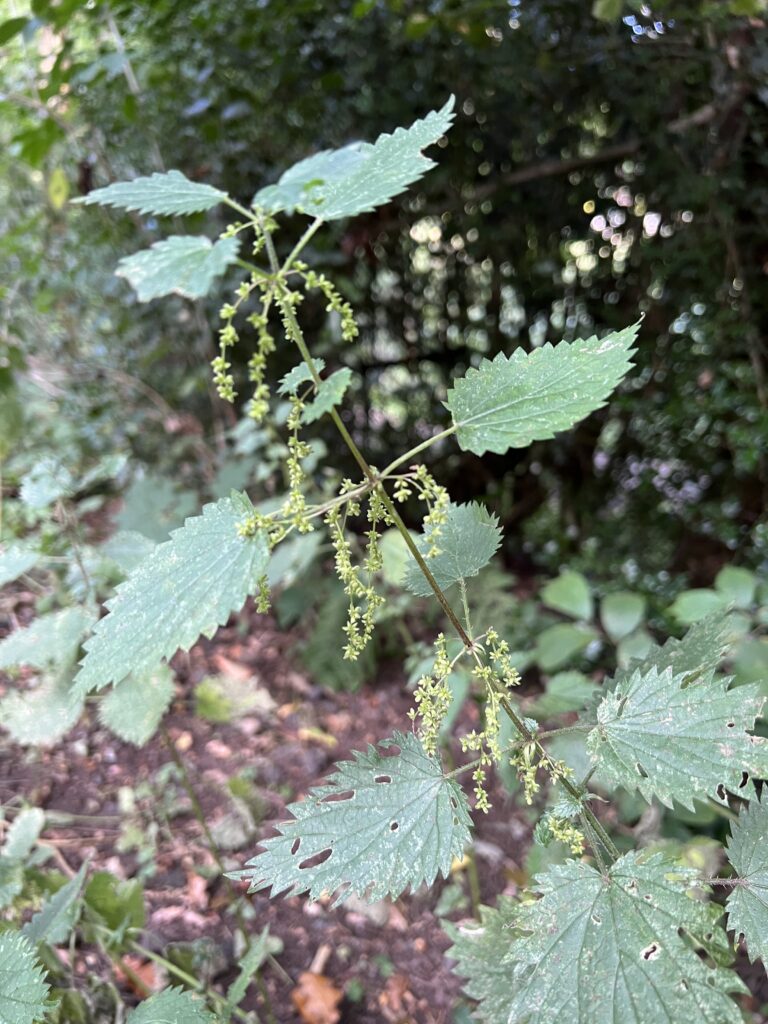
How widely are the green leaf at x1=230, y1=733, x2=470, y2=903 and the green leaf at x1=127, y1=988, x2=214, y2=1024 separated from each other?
0.23 metres

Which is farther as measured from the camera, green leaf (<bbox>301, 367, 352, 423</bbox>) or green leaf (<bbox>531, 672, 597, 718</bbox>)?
green leaf (<bbox>531, 672, 597, 718</bbox>)

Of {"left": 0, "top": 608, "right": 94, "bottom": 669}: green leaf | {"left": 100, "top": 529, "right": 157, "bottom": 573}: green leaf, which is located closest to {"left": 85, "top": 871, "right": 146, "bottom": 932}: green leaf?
{"left": 0, "top": 608, "right": 94, "bottom": 669}: green leaf

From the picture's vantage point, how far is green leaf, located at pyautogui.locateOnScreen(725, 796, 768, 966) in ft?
1.69

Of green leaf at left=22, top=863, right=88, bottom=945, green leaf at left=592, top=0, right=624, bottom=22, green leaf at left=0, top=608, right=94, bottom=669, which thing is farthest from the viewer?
green leaf at left=592, top=0, right=624, bottom=22

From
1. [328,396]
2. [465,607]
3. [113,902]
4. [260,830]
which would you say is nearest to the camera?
[328,396]

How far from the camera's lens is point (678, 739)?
52cm

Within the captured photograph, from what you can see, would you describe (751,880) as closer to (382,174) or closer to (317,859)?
(317,859)

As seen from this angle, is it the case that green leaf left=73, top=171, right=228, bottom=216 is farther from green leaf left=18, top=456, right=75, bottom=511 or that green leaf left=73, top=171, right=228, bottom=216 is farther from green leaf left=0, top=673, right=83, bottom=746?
green leaf left=0, top=673, right=83, bottom=746

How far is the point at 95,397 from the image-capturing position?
2240 mm

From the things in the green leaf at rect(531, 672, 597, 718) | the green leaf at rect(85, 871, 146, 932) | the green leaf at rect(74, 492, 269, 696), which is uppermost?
the green leaf at rect(74, 492, 269, 696)

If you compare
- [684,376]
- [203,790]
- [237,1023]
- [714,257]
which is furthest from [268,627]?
[714,257]

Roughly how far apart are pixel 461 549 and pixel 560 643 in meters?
0.90

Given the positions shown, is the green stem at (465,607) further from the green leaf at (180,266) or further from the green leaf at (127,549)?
the green leaf at (127,549)

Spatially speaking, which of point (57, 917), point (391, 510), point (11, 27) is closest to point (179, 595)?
point (391, 510)
